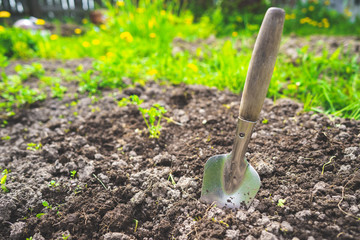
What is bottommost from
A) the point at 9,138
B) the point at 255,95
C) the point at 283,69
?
the point at 9,138

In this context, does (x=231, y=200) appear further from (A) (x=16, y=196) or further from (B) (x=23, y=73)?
(B) (x=23, y=73)

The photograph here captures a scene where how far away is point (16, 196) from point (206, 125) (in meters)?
1.19

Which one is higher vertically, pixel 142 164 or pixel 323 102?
pixel 323 102

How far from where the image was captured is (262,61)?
37.9 inches

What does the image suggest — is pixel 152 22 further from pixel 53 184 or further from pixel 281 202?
pixel 281 202

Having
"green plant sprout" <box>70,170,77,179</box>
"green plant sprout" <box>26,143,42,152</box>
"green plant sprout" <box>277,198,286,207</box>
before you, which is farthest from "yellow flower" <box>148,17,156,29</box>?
"green plant sprout" <box>277,198,286,207</box>

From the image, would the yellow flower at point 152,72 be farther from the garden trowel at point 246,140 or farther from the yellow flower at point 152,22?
the yellow flower at point 152,22

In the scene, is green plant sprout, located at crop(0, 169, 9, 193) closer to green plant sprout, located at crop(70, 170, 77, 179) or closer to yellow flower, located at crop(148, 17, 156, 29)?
green plant sprout, located at crop(70, 170, 77, 179)

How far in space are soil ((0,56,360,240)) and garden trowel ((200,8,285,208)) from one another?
68mm

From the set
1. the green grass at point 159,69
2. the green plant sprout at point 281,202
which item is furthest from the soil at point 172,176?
the green grass at point 159,69

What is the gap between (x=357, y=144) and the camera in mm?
1377

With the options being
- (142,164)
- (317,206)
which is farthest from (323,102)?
(142,164)

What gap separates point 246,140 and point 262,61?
0.39 meters

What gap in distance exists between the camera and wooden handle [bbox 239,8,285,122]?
0.90 metres
